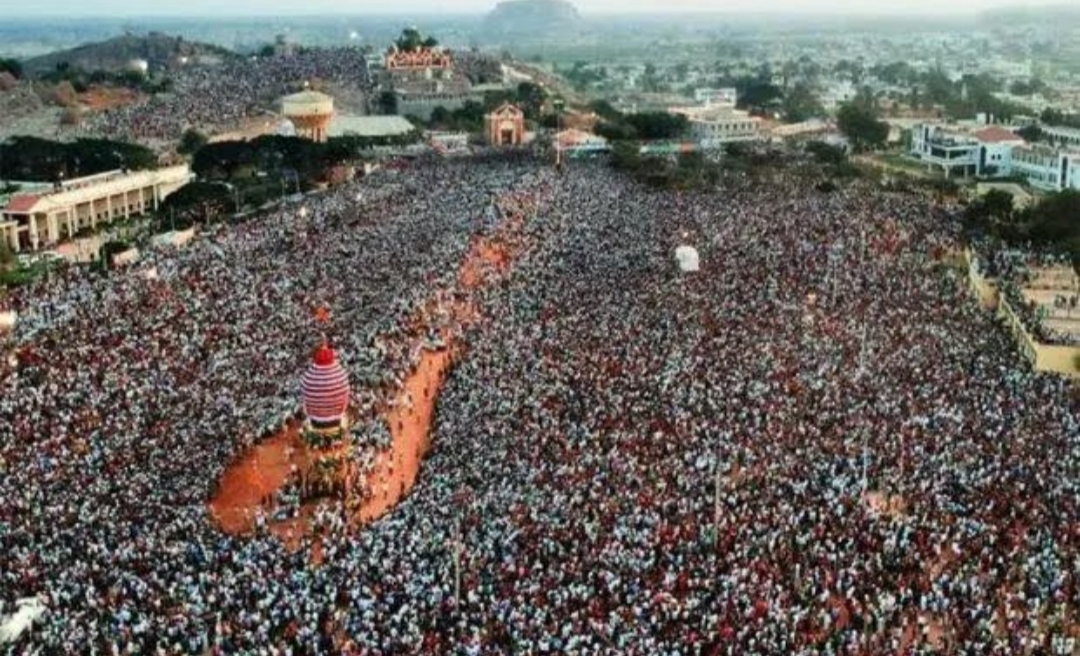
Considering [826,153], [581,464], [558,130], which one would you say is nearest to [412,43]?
[558,130]

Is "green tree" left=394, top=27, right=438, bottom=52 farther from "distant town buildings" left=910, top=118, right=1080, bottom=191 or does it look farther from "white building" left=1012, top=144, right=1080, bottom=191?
"white building" left=1012, top=144, right=1080, bottom=191

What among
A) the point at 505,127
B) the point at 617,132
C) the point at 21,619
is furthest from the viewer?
the point at 505,127

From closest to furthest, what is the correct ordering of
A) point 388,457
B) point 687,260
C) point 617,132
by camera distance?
point 388,457, point 687,260, point 617,132

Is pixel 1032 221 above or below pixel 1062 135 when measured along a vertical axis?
above

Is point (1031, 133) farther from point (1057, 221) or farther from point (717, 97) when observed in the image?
point (717, 97)

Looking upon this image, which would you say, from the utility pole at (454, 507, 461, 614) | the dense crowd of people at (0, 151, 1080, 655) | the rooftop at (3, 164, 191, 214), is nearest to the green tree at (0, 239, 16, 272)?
the dense crowd of people at (0, 151, 1080, 655)

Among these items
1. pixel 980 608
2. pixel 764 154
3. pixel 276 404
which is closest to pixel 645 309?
pixel 276 404
